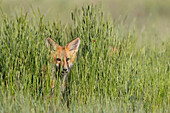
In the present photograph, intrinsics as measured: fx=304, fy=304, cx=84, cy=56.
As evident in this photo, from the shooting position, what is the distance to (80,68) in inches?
189

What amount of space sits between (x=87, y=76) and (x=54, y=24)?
105 cm

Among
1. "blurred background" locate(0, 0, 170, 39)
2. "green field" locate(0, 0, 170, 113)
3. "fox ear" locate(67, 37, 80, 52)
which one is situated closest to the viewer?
"green field" locate(0, 0, 170, 113)

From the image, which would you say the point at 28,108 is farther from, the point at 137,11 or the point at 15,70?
the point at 137,11

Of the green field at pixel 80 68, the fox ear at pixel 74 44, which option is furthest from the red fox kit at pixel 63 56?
the green field at pixel 80 68

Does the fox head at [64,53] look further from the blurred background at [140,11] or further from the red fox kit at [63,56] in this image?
the blurred background at [140,11]

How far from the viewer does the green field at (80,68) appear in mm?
4363

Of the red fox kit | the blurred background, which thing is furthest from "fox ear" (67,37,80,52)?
the blurred background

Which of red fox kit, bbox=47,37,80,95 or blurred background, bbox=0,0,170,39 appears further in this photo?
blurred background, bbox=0,0,170,39

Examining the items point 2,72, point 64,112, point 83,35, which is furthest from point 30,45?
point 64,112

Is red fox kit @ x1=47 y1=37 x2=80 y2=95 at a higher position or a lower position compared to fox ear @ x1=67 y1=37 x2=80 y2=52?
lower

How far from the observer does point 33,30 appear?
486 centimetres

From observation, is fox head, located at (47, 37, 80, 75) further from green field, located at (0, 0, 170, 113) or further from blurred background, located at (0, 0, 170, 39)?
blurred background, located at (0, 0, 170, 39)

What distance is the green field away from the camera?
436 cm

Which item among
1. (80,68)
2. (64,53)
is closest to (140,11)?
(64,53)
